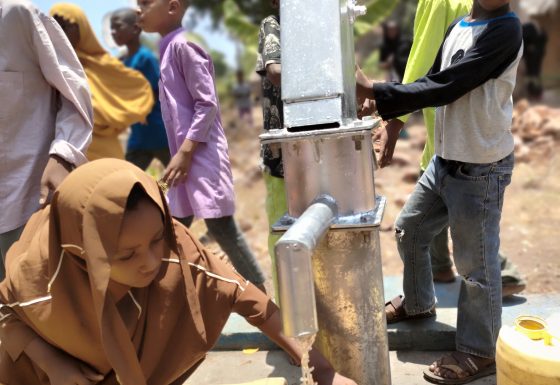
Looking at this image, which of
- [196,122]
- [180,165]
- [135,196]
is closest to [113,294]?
[135,196]

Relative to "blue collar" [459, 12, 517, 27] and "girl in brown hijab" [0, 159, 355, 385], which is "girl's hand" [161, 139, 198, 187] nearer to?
"girl in brown hijab" [0, 159, 355, 385]

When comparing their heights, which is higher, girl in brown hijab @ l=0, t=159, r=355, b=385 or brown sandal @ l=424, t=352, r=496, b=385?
girl in brown hijab @ l=0, t=159, r=355, b=385

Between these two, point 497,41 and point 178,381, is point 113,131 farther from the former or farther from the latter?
point 497,41

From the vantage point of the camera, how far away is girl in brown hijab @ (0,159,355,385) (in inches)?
63.7

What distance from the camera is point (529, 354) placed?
1.74 metres

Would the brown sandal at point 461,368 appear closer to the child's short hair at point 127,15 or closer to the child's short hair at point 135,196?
the child's short hair at point 135,196

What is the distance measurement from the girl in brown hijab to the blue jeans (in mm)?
716

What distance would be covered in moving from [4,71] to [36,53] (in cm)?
13

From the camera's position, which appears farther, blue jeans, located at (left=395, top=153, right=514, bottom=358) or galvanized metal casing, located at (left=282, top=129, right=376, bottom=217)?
blue jeans, located at (left=395, top=153, right=514, bottom=358)

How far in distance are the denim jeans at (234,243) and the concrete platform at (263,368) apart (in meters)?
0.40

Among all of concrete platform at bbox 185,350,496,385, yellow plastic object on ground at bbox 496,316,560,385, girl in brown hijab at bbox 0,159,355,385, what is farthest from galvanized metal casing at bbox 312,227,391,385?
concrete platform at bbox 185,350,496,385

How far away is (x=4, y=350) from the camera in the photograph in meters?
1.91

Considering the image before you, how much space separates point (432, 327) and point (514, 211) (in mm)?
3616

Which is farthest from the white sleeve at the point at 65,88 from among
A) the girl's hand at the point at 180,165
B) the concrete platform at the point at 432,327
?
the concrete platform at the point at 432,327
